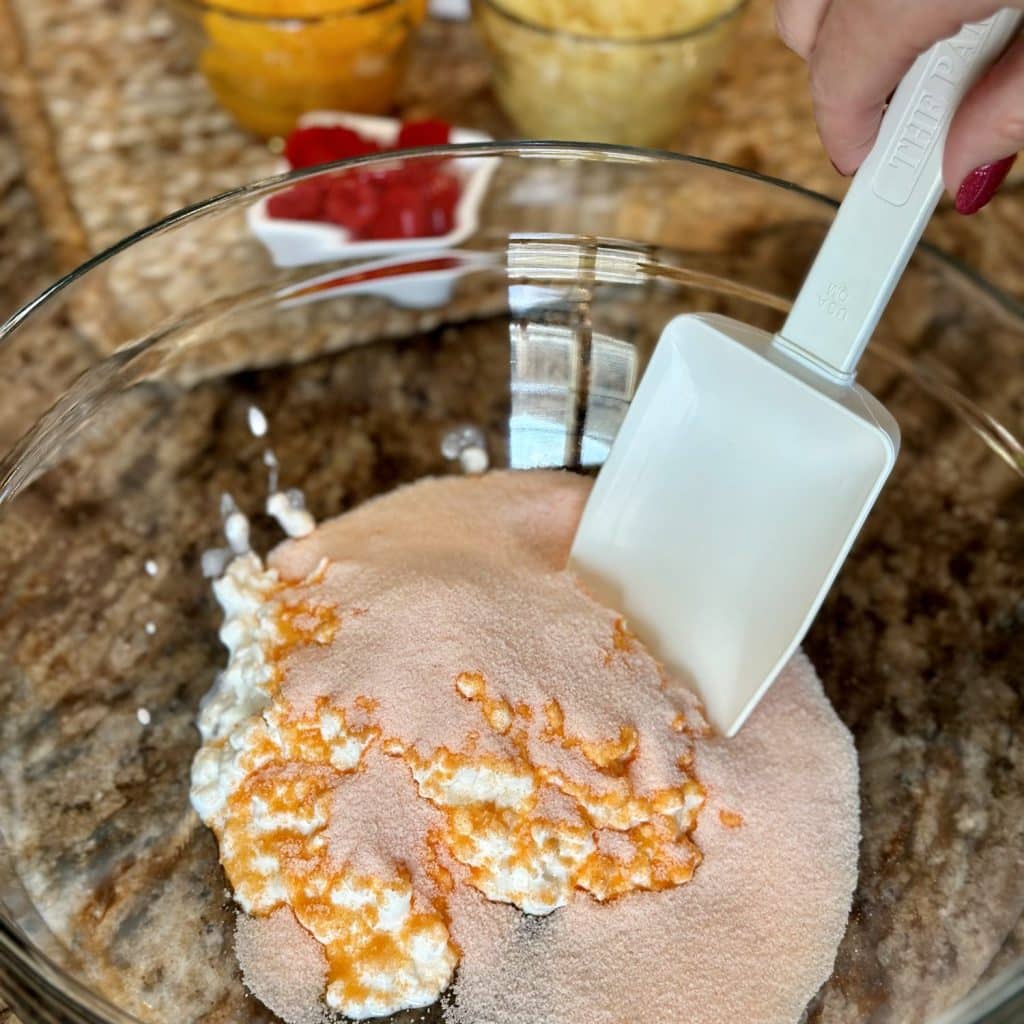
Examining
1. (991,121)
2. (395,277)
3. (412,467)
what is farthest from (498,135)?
(991,121)

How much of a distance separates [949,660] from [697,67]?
0.66 metres

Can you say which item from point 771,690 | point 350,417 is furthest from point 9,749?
point 771,690

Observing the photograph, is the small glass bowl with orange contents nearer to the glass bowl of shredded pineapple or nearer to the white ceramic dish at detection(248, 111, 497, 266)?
the glass bowl of shredded pineapple

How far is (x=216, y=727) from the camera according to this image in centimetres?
78

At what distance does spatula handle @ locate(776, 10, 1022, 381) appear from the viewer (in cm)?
61

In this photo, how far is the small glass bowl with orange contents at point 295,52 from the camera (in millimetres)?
1152

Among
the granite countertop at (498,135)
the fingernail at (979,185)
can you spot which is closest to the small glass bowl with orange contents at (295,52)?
the granite countertop at (498,135)

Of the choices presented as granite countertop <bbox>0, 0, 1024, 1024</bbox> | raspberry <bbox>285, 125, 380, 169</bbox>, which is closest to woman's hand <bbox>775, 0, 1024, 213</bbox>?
granite countertop <bbox>0, 0, 1024, 1024</bbox>

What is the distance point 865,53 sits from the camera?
57 cm

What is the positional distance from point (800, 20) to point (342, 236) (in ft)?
1.63

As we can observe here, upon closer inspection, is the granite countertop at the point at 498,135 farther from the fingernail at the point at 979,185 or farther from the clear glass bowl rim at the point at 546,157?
the fingernail at the point at 979,185

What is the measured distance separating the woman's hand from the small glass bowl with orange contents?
2.12 ft

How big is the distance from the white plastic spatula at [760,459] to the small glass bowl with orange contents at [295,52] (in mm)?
607

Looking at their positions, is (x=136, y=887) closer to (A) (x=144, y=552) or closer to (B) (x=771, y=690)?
(A) (x=144, y=552)
